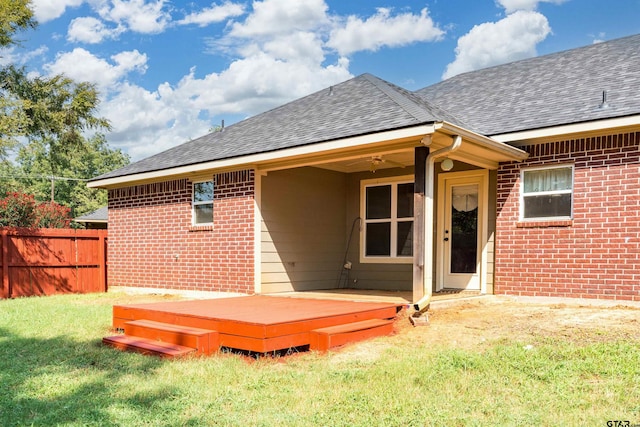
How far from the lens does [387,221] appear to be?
1045cm

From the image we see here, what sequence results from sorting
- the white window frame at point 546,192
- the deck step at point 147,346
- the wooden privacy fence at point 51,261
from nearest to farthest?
the deck step at point 147,346 < the white window frame at point 546,192 < the wooden privacy fence at point 51,261

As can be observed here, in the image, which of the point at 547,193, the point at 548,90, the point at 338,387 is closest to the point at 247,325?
the point at 338,387

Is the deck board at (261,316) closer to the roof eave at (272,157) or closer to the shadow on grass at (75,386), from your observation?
the shadow on grass at (75,386)

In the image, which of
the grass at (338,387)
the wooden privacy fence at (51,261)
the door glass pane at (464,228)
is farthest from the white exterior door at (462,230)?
the wooden privacy fence at (51,261)

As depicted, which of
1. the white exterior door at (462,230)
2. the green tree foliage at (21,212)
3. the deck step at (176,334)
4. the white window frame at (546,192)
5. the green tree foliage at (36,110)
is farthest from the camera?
the green tree foliage at (21,212)

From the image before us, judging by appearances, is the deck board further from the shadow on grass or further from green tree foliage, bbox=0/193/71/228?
green tree foliage, bbox=0/193/71/228

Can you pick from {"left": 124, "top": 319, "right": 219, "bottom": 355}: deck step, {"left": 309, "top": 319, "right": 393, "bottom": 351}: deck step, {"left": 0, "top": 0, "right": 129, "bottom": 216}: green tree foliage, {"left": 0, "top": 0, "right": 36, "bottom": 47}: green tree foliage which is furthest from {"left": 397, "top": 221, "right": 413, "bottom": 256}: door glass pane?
{"left": 0, "top": 0, "right": 36, "bottom": 47}: green tree foliage

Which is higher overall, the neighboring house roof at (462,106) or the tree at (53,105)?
the tree at (53,105)

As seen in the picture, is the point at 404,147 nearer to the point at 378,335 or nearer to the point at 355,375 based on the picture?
the point at 378,335

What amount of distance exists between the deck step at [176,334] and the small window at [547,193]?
5.42 metres

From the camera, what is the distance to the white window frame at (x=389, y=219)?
10198 millimetres

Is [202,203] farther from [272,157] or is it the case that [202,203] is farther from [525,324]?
[525,324]

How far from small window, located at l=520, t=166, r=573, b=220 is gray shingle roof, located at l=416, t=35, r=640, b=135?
0.83 meters

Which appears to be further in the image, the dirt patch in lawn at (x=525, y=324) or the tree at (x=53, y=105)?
the tree at (x=53, y=105)
